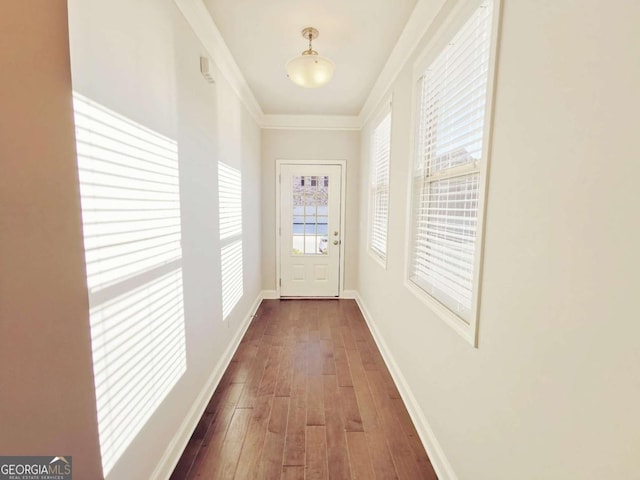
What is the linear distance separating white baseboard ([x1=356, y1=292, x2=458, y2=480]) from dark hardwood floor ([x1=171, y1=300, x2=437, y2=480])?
46 millimetres

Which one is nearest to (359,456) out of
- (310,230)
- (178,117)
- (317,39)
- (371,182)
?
(178,117)

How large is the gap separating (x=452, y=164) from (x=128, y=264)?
1609 millimetres

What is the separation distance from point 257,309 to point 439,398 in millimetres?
2777

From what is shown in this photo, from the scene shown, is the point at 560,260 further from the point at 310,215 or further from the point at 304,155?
the point at 304,155

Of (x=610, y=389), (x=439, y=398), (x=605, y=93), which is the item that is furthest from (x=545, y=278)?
(x=439, y=398)

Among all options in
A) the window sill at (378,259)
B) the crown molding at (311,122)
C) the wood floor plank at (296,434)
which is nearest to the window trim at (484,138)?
the window sill at (378,259)

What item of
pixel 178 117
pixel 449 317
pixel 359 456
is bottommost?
pixel 359 456

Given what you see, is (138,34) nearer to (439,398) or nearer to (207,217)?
(207,217)

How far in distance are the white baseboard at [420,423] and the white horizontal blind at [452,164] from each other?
76 centimetres

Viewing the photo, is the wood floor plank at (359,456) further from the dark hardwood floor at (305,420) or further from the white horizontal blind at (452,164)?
the white horizontal blind at (452,164)

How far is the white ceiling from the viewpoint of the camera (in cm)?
183

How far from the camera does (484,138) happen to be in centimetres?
115

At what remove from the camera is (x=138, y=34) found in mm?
1250

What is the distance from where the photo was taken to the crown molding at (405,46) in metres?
1.72
